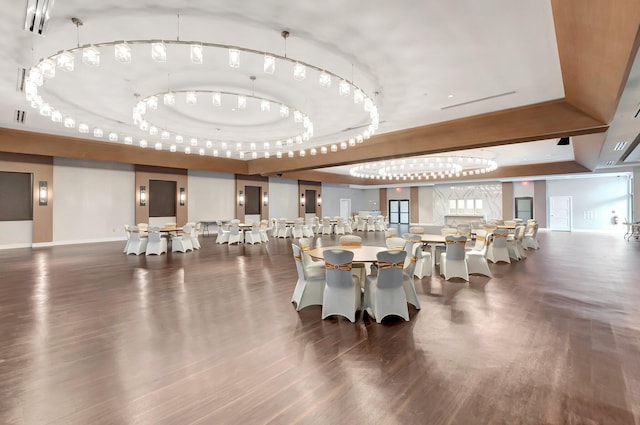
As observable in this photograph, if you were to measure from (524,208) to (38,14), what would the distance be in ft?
81.2

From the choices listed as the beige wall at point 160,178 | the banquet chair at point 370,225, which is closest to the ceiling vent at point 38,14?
the beige wall at point 160,178

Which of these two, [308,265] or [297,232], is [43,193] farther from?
[308,265]

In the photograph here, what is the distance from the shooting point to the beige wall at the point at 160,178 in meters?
14.2

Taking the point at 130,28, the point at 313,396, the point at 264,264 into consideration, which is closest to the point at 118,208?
the point at 264,264

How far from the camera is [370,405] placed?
231 centimetres

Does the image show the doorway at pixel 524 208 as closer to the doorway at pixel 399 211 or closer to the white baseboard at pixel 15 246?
the doorway at pixel 399 211

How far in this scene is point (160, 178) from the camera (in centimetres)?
1494

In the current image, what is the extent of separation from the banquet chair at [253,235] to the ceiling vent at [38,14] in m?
9.96

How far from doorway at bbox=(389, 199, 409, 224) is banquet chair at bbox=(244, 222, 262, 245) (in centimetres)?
1686

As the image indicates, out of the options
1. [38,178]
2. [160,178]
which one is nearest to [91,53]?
[38,178]

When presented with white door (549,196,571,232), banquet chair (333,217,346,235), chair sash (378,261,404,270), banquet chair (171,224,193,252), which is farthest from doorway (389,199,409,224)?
chair sash (378,261,404,270)

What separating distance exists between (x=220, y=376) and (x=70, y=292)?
14.4ft

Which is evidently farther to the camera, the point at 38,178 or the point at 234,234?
the point at 234,234

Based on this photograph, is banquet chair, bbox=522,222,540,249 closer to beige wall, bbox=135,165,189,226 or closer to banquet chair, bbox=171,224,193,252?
banquet chair, bbox=171,224,193,252
